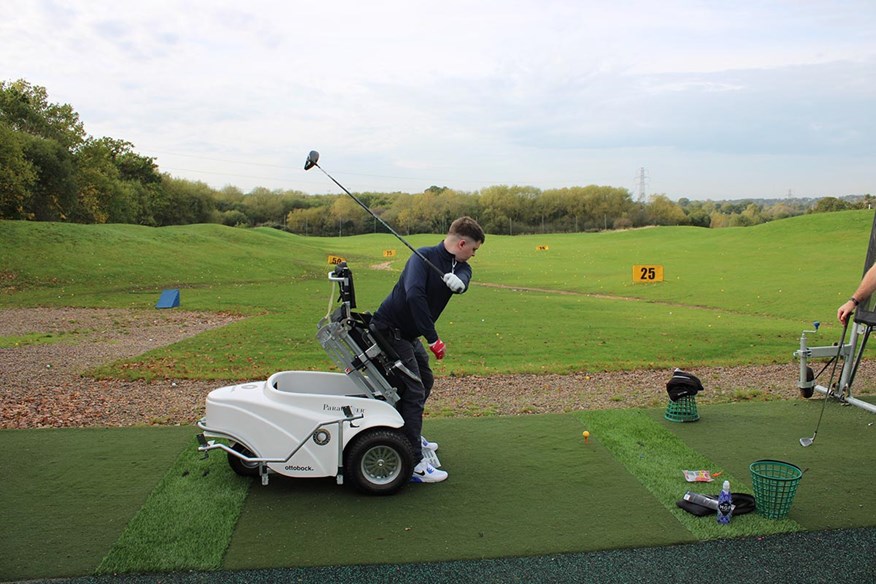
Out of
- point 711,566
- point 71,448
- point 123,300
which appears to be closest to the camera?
point 711,566

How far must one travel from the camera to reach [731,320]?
61.2ft

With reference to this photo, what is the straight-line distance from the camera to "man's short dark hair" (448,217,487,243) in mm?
5348

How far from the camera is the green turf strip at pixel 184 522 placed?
164 inches

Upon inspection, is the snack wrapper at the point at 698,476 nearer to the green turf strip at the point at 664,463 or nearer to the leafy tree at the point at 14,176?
the green turf strip at the point at 664,463

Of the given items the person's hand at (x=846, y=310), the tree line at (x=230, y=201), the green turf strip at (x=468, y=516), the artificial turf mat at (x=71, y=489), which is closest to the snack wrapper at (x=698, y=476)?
the green turf strip at (x=468, y=516)

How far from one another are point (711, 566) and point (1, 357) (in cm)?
1211

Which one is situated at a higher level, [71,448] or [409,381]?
[409,381]

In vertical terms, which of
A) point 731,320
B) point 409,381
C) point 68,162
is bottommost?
point 731,320

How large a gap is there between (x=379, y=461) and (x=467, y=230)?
195cm

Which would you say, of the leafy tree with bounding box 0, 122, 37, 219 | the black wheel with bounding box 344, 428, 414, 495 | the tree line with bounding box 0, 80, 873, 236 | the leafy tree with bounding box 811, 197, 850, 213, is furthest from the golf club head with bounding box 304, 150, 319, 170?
the leafy tree with bounding box 811, 197, 850, 213

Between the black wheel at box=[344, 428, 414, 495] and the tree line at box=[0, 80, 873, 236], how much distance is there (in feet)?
121

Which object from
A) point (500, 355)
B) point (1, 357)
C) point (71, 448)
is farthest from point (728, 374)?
point (1, 357)

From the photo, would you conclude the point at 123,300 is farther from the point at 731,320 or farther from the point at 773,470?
the point at 773,470

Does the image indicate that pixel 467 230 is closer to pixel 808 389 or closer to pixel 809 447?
pixel 809 447
